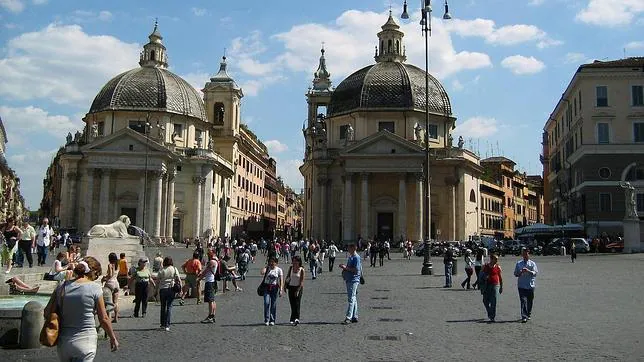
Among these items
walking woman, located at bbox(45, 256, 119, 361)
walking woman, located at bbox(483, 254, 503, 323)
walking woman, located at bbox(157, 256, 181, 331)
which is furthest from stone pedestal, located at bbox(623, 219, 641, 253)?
walking woman, located at bbox(45, 256, 119, 361)

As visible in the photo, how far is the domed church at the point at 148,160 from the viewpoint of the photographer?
200 ft

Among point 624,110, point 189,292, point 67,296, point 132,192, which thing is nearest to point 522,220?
point 624,110

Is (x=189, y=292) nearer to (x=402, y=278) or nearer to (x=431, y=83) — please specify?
(x=402, y=278)

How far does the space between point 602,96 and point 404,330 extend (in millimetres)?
45649

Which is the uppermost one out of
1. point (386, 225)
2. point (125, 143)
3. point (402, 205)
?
point (125, 143)

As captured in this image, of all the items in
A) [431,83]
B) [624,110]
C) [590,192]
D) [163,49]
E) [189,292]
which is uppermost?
[163,49]

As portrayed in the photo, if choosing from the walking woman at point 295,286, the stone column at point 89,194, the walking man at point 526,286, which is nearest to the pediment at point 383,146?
the stone column at point 89,194

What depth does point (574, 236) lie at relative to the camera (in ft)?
180

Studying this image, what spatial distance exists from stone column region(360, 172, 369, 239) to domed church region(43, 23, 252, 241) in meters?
16.6

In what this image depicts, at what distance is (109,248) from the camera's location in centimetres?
2577

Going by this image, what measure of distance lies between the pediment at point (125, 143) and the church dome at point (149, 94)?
5.32m

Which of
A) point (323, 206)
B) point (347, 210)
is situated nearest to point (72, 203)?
point (323, 206)

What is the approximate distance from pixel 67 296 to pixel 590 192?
5199cm

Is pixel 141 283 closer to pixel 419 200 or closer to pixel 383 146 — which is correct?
pixel 383 146
